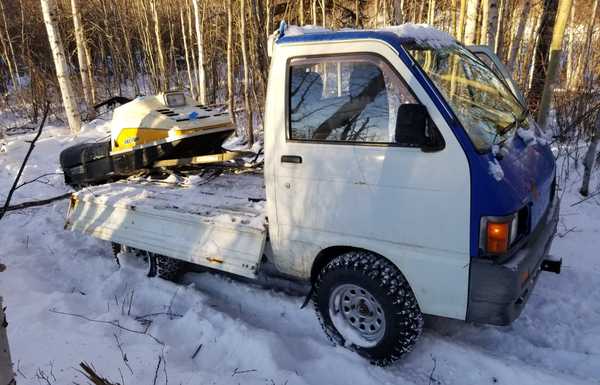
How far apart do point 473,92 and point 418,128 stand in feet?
2.76

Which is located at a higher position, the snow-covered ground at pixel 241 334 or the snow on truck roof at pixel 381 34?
the snow on truck roof at pixel 381 34

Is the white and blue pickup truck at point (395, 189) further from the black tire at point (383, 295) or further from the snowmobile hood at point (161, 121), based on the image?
the snowmobile hood at point (161, 121)

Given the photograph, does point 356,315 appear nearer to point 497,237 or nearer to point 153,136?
point 497,237

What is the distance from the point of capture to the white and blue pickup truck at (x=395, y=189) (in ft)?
8.93

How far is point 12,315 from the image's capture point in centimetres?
384

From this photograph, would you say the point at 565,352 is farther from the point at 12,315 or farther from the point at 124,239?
the point at 12,315

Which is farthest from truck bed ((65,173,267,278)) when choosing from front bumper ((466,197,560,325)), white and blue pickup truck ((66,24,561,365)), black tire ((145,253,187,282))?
front bumper ((466,197,560,325))

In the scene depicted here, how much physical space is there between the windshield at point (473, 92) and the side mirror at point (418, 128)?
22cm

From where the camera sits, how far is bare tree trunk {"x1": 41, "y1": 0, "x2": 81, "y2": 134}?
10.4 meters

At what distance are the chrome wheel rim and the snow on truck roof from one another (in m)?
1.80

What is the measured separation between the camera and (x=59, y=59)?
10.8 metres

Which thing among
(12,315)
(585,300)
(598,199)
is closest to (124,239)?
(12,315)

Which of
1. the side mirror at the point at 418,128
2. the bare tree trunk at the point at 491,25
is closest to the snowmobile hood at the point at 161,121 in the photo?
the side mirror at the point at 418,128

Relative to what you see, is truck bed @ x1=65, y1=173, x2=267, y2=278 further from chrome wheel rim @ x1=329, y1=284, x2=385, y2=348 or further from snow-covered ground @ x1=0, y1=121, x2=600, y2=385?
chrome wheel rim @ x1=329, y1=284, x2=385, y2=348
